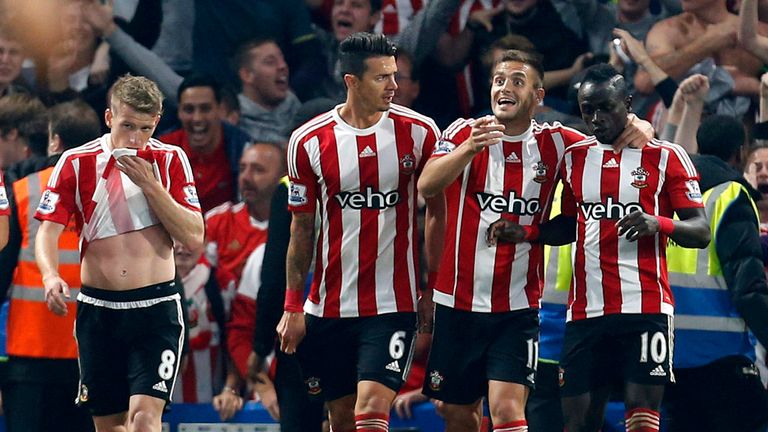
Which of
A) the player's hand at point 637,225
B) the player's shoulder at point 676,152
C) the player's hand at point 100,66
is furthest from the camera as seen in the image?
the player's hand at point 100,66

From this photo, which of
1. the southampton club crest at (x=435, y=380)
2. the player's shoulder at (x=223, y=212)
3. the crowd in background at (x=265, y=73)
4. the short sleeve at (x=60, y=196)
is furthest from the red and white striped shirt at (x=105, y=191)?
the player's shoulder at (x=223, y=212)

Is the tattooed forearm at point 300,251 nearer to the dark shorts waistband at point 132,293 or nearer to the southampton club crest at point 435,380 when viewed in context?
the dark shorts waistband at point 132,293

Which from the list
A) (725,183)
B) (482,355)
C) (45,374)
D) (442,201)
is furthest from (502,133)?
(45,374)

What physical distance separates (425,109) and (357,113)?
11.1 feet

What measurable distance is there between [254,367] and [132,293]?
1.58 meters

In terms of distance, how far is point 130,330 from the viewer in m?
7.41

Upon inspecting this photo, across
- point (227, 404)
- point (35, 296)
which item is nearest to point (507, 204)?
point (227, 404)

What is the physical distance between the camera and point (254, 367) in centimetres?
881

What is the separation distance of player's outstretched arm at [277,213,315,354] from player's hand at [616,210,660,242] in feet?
5.03

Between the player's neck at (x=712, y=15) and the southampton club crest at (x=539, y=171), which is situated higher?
the player's neck at (x=712, y=15)

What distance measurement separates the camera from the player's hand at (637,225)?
6922mm

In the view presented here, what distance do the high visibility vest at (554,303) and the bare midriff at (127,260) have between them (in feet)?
7.28

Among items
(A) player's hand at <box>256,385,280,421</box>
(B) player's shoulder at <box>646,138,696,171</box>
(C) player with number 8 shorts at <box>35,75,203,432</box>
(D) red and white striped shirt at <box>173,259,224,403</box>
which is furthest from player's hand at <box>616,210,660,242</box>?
(D) red and white striped shirt at <box>173,259,224,403</box>

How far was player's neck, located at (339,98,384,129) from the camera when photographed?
24.3 ft
